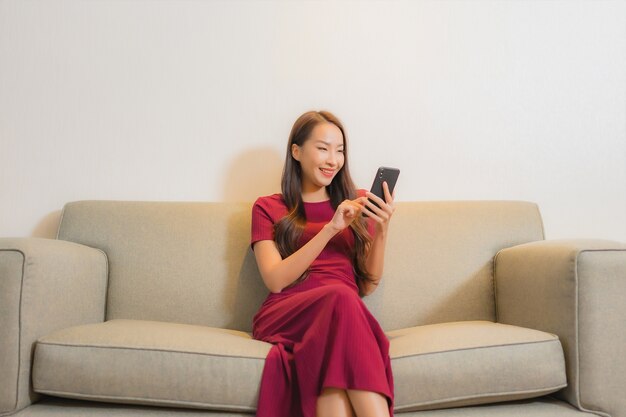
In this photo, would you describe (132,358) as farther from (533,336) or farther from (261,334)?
(533,336)

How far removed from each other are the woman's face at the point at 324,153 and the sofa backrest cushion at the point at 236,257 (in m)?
0.32

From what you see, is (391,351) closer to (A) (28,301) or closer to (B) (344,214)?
(B) (344,214)

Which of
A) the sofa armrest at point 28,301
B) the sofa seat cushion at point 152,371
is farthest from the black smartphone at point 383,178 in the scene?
the sofa armrest at point 28,301

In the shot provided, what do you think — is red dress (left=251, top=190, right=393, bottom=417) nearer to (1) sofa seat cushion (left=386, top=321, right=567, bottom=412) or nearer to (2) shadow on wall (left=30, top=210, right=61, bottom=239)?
(1) sofa seat cushion (left=386, top=321, right=567, bottom=412)

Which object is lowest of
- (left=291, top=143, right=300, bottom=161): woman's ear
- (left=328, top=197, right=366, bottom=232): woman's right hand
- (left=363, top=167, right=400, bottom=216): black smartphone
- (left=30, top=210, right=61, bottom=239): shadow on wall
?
(left=30, top=210, right=61, bottom=239): shadow on wall

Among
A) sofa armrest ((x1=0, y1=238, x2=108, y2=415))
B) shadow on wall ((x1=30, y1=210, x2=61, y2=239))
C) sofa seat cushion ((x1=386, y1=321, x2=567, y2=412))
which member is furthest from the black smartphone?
shadow on wall ((x1=30, y1=210, x2=61, y2=239))

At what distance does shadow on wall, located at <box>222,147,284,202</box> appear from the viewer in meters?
2.54

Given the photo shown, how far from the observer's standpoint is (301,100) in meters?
2.54

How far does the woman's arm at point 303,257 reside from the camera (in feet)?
6.13

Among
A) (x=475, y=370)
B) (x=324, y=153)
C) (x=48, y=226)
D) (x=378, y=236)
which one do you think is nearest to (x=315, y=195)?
(x=324, y=153)

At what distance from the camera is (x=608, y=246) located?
1716 millimetres

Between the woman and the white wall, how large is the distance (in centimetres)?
39

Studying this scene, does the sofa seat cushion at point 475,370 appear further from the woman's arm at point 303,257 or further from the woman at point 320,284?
the woman's arm at point 303,257

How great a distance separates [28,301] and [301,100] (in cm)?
131
